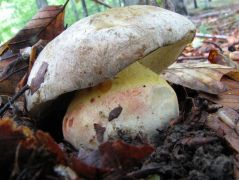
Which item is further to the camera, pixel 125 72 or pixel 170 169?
pixel 125 72

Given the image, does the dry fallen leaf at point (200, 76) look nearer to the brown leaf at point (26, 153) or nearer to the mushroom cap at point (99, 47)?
the mushroom cap at point (99, 47)

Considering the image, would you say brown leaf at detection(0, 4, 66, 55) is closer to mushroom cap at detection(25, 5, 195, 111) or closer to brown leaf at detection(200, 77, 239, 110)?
mushroom cap at detection(25, 5, 195, 111)

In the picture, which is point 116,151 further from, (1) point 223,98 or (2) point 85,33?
(1) point 223,98

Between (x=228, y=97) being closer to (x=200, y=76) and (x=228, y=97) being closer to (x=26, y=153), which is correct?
(x=200, y=76)

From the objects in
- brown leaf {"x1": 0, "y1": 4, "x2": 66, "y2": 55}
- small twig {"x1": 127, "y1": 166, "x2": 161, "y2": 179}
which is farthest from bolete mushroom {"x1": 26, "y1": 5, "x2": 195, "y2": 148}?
brown leaf {"x1": 0, "y1": 4, "x2": 66, "y2": 55}

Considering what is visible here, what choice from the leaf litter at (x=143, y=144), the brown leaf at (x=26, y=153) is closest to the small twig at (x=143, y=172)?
the leaf litter at (x=143, y=144)

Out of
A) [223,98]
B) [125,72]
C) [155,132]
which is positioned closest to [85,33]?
[125,72]
